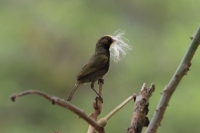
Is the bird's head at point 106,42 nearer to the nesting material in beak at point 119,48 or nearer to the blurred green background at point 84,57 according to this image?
the nesting material in beak at point 119,48

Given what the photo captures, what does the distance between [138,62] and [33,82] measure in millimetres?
591

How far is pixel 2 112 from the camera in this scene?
1.95 metres

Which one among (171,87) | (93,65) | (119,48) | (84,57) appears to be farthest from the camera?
(84,57)

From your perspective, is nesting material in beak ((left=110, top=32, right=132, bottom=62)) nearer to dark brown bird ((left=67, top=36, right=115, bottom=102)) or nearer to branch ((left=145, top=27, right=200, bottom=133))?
dark brown bird ((left=67, top=36, right=115, bottom=102))

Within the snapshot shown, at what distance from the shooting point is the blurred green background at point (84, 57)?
196 cm

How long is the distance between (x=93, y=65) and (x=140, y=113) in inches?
11.4

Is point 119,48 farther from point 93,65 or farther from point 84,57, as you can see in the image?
point 84,57

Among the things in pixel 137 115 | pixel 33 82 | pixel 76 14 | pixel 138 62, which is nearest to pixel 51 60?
pixel 33 82

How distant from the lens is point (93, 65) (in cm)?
83

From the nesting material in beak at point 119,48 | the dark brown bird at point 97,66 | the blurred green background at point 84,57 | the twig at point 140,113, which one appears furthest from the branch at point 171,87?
the blurred green background at point 84,57

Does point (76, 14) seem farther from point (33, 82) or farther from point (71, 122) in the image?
point (71, 122)

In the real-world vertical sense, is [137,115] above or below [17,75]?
below

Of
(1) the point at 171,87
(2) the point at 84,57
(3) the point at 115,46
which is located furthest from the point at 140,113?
(2) the point at 84,57

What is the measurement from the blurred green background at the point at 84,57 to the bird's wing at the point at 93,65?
1132 millimetres
